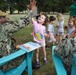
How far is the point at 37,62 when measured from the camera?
12.0 ft

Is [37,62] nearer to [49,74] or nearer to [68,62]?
[49,74]

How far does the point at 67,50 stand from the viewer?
7.11 feet

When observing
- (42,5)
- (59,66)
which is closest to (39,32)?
(42,5)

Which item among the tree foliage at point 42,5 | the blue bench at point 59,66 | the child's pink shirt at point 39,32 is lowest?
the blue bench at point 59,66

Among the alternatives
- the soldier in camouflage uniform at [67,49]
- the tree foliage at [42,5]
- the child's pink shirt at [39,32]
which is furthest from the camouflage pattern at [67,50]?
the tree foliage at [42,5]

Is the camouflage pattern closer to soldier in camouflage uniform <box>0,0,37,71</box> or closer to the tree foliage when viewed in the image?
soldier in camouflage uniform <box>0,0,37,71</box>

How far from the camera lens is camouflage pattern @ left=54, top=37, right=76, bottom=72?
7.03 feet

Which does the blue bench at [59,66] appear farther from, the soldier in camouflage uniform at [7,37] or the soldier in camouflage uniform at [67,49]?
the soldier in camouflage uniform at [7,37]

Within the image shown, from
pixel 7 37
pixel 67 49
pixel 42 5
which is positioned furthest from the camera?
pixel 42 5

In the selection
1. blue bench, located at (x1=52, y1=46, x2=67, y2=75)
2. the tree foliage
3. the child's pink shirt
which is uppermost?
the tree foliage

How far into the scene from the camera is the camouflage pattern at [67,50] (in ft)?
7.03

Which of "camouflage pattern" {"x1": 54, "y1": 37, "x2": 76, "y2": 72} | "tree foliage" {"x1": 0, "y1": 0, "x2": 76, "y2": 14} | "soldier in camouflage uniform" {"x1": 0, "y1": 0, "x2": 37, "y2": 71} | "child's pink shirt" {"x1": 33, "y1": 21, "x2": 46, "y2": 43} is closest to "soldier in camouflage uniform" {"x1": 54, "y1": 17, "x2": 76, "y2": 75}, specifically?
"camouflage pattern" {"x1": 54, "y1": 37, "x2": 76, "y2": 72}

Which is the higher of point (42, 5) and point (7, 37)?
point (42, 5)

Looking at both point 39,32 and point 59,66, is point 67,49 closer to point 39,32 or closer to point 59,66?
point 59,66
